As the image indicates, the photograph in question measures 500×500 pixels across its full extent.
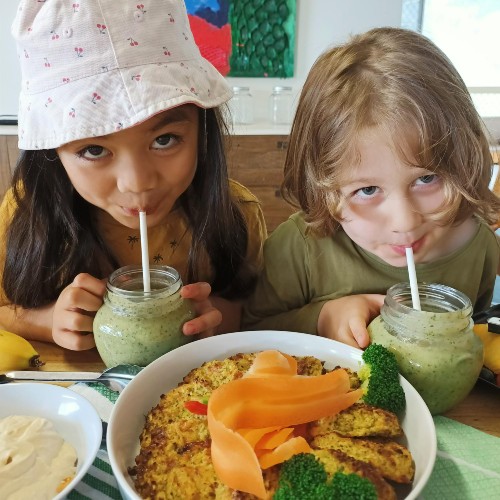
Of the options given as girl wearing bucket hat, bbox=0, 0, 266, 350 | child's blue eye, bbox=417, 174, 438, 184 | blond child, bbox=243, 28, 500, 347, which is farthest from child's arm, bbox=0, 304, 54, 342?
child's blue eye, bbox=417, 174, 438, 184

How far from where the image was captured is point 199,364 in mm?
827

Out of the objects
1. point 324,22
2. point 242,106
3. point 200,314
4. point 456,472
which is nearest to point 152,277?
point 200,314

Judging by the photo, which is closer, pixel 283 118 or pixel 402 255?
pixel 402 255

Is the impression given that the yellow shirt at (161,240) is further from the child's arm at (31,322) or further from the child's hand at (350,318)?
the child's hand at (350,318)

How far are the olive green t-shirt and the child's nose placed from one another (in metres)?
0.43

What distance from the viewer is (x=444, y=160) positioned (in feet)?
2.89

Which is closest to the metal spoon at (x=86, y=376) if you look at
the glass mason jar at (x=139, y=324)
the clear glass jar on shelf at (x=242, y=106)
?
the glass mason jar at (x=139, y=324)

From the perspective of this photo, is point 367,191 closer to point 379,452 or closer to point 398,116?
point 398,116

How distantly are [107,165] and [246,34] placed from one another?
2.65 metres

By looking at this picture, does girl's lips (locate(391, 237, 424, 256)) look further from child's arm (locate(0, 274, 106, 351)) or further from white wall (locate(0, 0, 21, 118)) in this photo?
white wall (locate(0, 0, 21, 118))

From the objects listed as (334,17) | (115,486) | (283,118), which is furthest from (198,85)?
(334,17)

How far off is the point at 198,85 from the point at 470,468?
29.3 inches

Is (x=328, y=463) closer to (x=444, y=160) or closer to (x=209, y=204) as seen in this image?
(x=444, y=160)

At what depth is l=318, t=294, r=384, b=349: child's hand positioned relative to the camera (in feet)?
2.80
